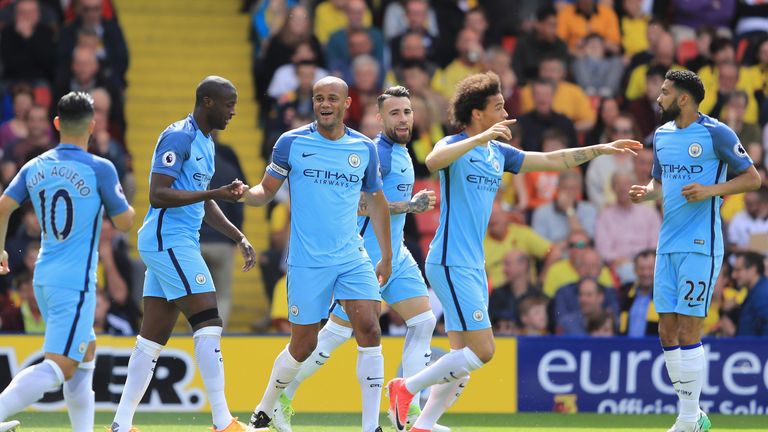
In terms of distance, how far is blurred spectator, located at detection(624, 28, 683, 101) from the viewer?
1642 centimetres

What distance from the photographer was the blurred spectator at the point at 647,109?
16344mm

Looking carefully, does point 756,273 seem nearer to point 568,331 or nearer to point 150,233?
point 568,331

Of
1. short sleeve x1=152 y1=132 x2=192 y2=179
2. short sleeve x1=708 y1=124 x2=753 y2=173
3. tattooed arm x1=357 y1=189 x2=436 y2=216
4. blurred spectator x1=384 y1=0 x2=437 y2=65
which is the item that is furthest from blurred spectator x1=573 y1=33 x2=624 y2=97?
short sleeve x1=152 y1=132 x2=192 y2=179

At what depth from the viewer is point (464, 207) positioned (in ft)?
30.3

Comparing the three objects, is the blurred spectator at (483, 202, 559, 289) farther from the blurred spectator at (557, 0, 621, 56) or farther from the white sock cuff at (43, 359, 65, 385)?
the white sock cuff at (43, 359, 65, 385)

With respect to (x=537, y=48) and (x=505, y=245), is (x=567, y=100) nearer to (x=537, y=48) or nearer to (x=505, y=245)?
(x=537, y=48)

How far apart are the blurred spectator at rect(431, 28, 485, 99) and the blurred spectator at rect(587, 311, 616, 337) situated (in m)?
3.58

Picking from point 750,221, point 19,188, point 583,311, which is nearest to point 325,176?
point 19,188

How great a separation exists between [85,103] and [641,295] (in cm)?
739

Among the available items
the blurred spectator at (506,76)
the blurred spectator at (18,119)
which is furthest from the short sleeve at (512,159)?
the blurred spectator at (18,119)

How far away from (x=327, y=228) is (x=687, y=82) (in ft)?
9.83

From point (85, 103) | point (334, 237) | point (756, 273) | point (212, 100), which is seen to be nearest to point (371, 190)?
point (334, 237)

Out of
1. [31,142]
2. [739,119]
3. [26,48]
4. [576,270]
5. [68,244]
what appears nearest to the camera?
[68,244]

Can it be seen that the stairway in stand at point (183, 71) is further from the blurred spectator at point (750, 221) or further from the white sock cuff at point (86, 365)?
the white sock cuff at point (86, 365)
